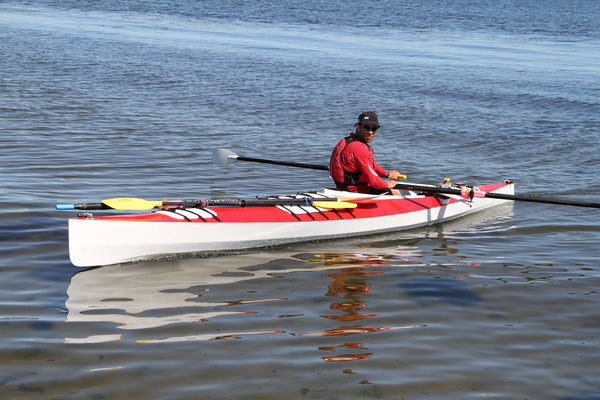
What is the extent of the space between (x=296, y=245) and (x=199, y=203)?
1534 millimetres

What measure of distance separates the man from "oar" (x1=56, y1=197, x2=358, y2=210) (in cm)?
40

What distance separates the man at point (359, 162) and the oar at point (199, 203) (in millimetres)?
400

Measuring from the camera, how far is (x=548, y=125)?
18.1 metres

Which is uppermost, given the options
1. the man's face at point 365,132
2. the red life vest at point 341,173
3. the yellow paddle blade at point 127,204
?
the man's face at point 365,132

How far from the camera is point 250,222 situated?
8.71 meters

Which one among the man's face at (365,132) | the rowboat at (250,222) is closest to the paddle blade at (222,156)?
the rowboat at (250,222)

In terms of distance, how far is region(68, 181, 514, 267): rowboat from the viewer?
7.80 meters

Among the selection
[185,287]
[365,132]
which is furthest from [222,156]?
[185,287]

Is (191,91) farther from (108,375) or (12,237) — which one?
(108,375)

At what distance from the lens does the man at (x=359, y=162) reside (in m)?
9.23

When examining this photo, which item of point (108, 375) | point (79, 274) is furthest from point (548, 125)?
point (108, 375)

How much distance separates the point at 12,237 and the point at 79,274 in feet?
5.01

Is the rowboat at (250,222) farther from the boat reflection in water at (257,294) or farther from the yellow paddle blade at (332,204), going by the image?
the boat reflection in water at (257,294)

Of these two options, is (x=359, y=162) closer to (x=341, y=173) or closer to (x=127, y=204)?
(x=341, y=173)
